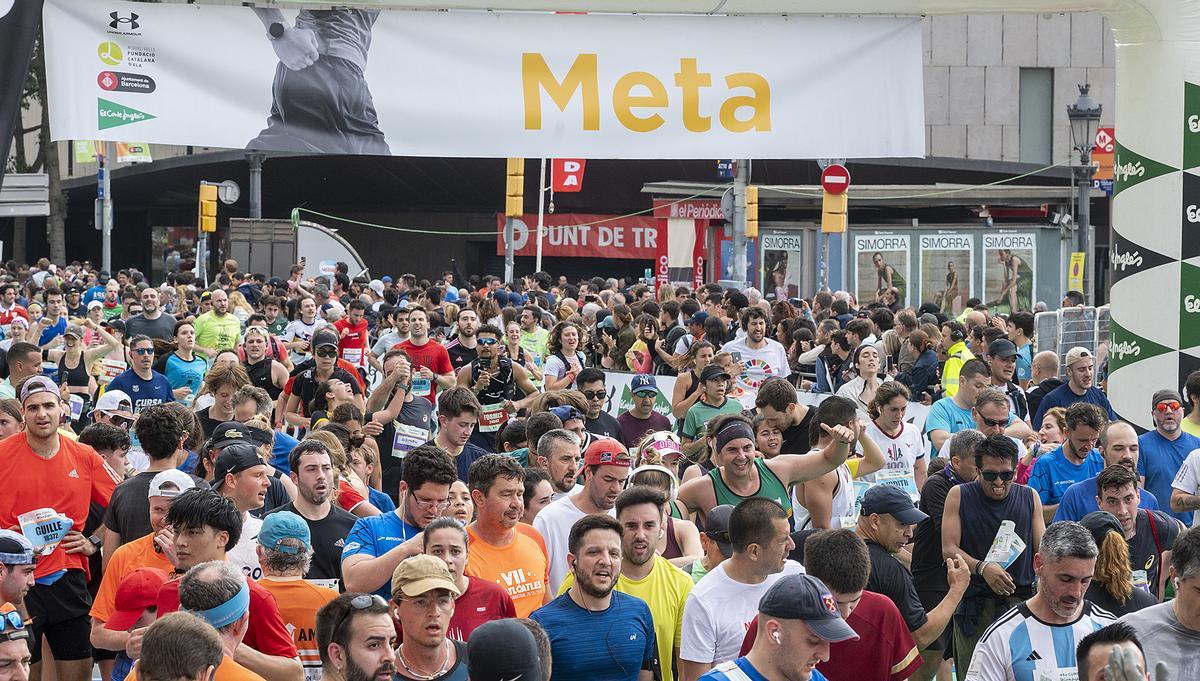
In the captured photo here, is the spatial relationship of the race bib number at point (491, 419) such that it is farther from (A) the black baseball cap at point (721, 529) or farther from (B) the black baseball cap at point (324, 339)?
(A) the black baseball cap at point (721, 529)

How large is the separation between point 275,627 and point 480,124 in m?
3.13

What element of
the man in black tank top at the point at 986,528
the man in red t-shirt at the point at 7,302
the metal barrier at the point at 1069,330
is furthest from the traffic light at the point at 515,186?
the man in black tank top at the point at 986,528

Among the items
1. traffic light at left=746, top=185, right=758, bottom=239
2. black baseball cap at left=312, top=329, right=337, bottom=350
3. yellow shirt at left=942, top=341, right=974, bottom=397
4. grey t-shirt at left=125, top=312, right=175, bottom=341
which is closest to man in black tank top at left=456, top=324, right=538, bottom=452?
black baseball cap at left=312, top=329, right=337, bottom=350

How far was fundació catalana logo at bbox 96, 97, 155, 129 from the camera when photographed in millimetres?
6953

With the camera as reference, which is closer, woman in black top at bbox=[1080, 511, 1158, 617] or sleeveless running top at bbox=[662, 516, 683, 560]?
woman in black top at bbox=[1080, 511, 1158, 617]

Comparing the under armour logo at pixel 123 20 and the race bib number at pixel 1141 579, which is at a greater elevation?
the under armour logo at pixel 123 20

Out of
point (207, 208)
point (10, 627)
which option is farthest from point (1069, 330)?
point (207, 208)

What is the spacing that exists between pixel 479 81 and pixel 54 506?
3088 mm

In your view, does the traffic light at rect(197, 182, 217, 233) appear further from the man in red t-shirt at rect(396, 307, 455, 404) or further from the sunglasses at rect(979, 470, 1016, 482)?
the sunglasses at rect(979, 470, 1016, 482)

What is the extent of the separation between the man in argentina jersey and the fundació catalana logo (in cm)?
460

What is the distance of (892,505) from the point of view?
21.0ft

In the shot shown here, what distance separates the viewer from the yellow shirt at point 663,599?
5.74 metres

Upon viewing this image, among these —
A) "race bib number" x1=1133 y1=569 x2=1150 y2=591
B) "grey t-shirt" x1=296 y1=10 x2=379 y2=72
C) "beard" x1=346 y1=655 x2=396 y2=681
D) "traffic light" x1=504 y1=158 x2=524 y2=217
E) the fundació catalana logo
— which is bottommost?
"race bib number" x1=1133 y1=569 x2=1150 y2=591

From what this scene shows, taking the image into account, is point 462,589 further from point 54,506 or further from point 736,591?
point 54,506
